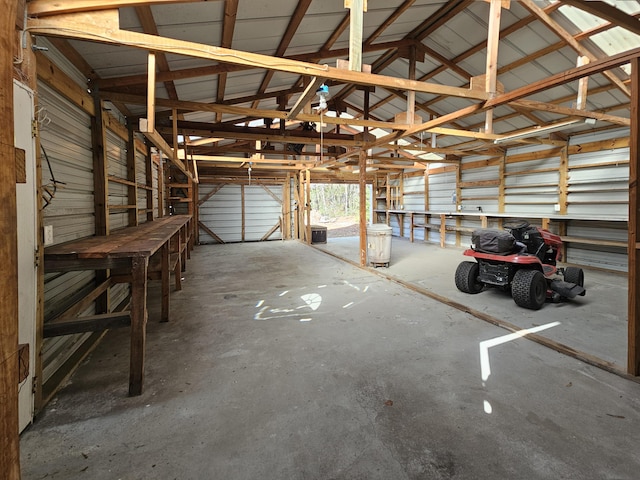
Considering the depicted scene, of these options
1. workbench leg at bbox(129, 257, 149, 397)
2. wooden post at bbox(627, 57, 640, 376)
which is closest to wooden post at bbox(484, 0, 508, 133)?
wooden post at bbox(627, 57, 640, 376)

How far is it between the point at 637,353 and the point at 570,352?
440 millimetres

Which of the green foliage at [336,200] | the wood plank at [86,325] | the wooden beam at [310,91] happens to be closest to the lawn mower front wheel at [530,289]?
the wooden beam at [310,91]

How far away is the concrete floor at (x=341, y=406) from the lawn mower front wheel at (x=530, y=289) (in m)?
0.21

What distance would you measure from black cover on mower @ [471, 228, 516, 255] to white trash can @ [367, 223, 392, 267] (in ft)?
7.07

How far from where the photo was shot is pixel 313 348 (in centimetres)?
284

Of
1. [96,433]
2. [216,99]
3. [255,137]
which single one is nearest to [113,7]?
[96,433]

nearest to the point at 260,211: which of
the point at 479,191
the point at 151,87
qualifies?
the point at 479,191

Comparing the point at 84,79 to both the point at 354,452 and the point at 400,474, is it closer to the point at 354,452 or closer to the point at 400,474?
the point at 354,452

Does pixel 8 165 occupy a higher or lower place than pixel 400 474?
higher

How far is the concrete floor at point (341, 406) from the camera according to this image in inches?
60.9

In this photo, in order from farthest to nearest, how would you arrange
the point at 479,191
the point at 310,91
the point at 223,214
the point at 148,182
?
the point at 223,214
the point at 479,191
the point at 148,182
the point at 310,91

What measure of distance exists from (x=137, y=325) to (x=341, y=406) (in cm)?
149

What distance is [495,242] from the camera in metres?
4.11

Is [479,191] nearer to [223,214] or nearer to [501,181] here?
[501,181]
